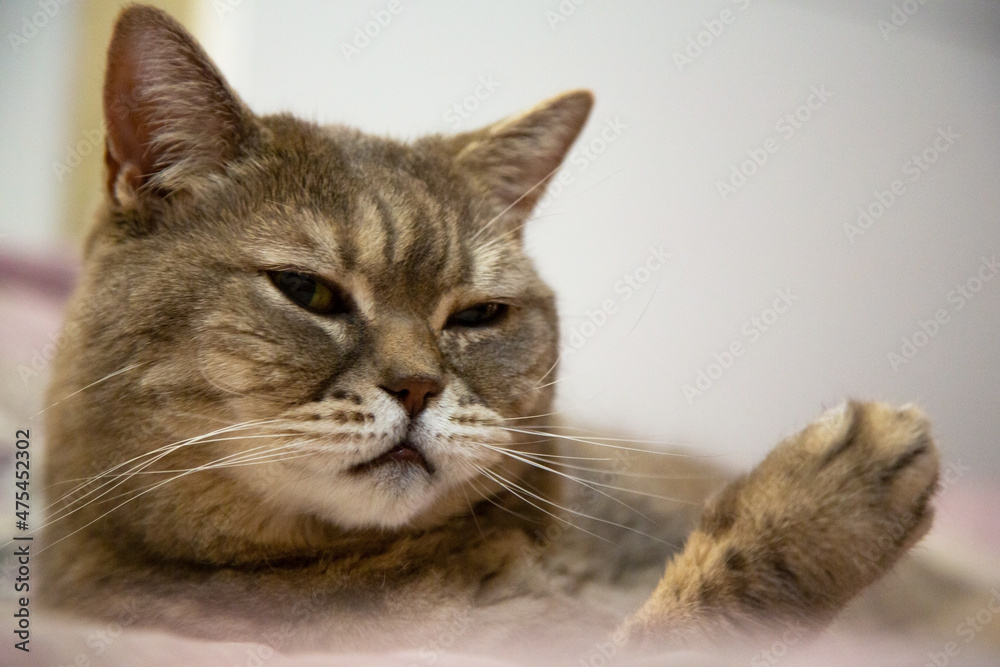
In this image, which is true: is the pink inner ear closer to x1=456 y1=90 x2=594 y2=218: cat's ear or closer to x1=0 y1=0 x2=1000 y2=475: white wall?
x1=0 y1=0 x2=1000 y2=475: white wall

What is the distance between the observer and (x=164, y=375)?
0.84 metres

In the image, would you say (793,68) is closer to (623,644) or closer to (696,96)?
(696,96)

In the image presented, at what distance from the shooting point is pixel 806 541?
0.89m

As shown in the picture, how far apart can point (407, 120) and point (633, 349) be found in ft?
1.66

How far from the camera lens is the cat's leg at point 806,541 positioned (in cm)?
88

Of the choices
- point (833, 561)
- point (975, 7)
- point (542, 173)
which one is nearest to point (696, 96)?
point (542, 173)
